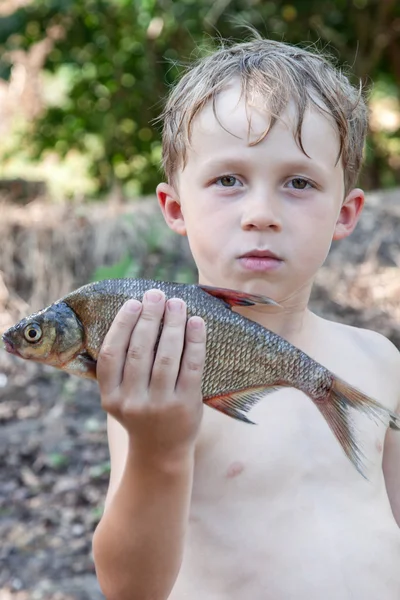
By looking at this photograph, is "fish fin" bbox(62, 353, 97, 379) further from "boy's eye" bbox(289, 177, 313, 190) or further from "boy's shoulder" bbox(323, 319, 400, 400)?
"boy's shoulder" bbox(323, 319, 400, 400)

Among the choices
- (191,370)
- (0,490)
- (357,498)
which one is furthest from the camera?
(0,490)

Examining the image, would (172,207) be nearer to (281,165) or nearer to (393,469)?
(281,165)

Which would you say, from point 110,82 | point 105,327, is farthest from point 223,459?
point 110,82

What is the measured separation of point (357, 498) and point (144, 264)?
13.5 ft

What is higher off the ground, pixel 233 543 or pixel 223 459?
pixel 223 459

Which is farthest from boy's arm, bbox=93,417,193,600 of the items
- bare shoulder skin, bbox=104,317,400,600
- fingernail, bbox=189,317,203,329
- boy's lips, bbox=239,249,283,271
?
boy's lips, bbox=239,249,283,271

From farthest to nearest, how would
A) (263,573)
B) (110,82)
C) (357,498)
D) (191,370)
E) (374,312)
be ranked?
(110,82) → (374,312) → (357,498) → (263,573) → (191,370)

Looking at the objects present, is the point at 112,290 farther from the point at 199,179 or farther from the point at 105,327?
the point at 199,179

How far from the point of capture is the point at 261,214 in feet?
5.50

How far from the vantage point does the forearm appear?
1564mm

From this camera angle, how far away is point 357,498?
1.83m

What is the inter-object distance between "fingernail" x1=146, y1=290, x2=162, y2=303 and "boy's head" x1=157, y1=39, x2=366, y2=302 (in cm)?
32

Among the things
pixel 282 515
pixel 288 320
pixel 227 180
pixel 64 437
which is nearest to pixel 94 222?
pixel 64 437

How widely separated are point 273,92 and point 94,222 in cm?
433
